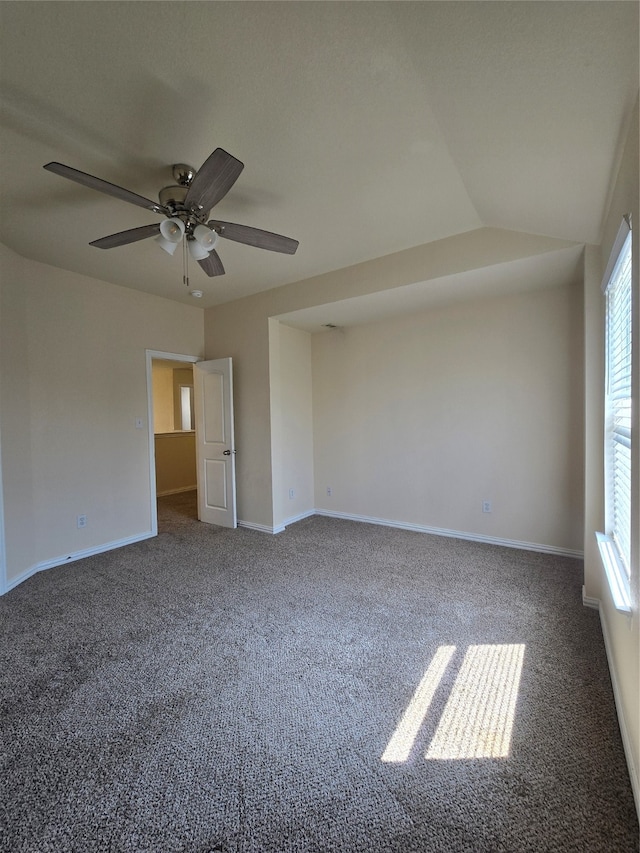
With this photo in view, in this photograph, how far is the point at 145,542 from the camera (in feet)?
13.1

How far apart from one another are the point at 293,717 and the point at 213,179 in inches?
96.1

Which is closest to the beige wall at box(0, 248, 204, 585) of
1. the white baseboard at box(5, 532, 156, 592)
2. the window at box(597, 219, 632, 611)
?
the white baseboard at box(5, 532, 156, 592)

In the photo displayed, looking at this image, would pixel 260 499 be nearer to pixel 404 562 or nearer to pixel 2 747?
pixel 404 562

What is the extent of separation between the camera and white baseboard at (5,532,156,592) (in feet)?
9.98

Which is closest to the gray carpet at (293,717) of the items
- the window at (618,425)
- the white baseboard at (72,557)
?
the white baseboard at (72,557)

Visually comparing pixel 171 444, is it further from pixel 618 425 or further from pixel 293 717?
pixel 618 425

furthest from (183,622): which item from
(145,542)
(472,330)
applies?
(472,330)

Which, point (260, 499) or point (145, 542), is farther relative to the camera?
point (260, 499)

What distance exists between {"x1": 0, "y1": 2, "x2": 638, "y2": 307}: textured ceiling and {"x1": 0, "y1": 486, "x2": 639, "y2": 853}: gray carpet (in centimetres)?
245

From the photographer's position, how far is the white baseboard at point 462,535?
341cm

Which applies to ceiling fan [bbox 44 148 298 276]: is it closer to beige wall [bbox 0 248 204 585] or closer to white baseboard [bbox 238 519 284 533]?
beige wall [bbox 0 248 204 585]

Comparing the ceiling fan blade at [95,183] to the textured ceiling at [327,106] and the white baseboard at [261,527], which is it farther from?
the white baseboard at [261,527]

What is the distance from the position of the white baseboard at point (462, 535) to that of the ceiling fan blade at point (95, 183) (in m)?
3.75

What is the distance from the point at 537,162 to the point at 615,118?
36cm
